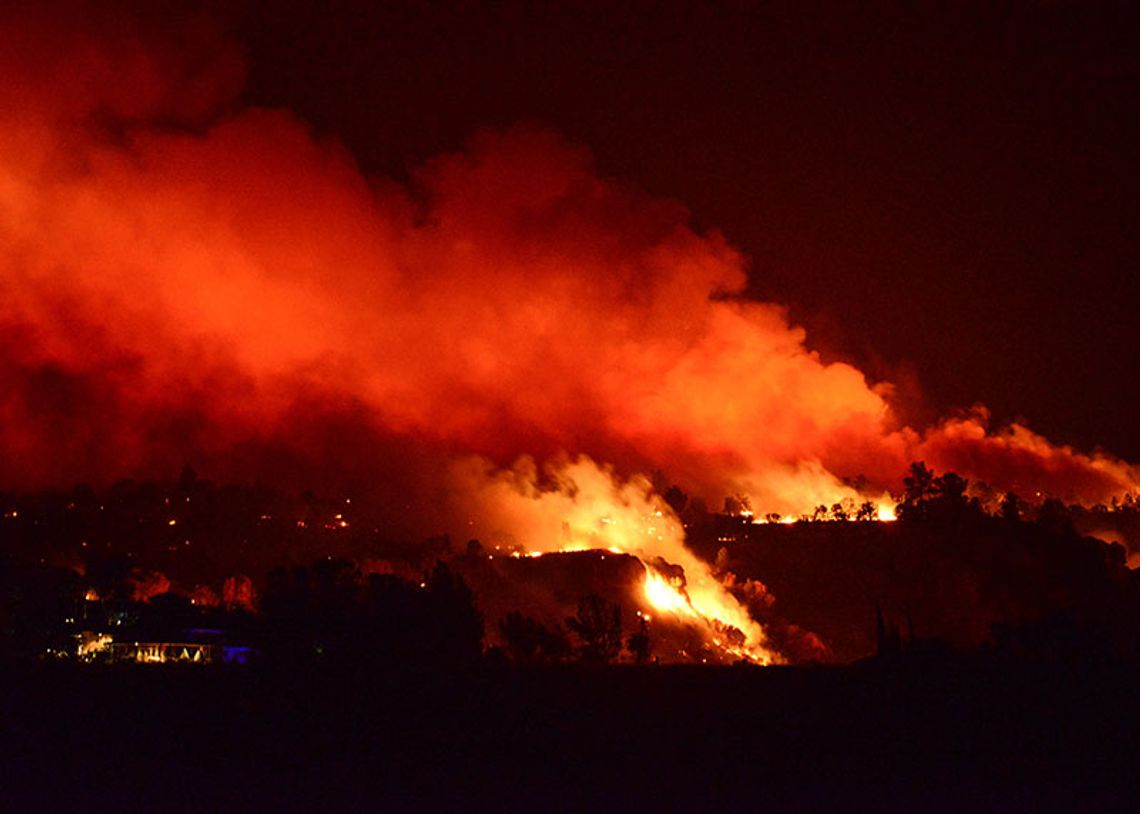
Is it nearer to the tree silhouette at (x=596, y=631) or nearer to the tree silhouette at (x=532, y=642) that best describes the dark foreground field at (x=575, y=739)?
the tree silhouette at (x=532, y=642)

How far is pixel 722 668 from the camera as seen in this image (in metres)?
19.1

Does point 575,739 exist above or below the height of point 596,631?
below

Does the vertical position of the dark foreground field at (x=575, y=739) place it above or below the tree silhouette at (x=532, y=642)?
below

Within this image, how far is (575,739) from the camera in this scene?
16.2 meters

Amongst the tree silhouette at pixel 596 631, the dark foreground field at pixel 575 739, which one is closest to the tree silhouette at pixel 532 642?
the tree silhouette at pixel 596 631

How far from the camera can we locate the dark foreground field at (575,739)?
14477 millimetres

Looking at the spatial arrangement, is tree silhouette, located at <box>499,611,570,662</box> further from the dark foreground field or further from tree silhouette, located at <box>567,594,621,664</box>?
the dark foreground field

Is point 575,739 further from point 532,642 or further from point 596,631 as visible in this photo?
point 596,631

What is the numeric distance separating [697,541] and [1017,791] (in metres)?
104

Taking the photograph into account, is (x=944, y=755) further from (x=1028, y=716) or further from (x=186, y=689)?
(x=186, y=689)

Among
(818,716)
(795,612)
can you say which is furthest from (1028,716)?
(795,612)

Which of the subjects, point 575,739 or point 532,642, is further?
point 532,642

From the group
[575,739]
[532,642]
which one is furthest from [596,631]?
[575,739]

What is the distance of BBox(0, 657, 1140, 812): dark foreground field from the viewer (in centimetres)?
1448
